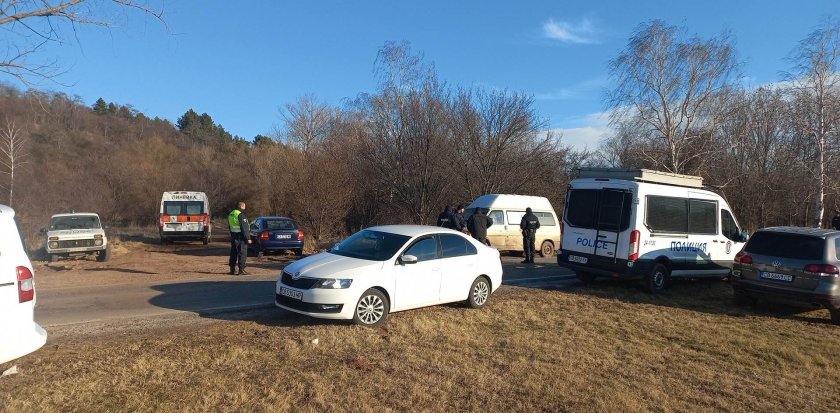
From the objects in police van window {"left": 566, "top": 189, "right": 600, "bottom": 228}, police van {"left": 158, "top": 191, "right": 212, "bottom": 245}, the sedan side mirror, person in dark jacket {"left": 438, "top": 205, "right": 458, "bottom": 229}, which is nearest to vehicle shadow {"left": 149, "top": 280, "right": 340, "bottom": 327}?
the sedan side mirror

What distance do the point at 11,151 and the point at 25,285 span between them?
34.1 metres

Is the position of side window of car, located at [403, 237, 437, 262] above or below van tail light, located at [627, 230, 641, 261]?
below

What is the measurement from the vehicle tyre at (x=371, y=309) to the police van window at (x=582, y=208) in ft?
19.5

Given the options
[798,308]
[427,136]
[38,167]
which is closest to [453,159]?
[427,136]

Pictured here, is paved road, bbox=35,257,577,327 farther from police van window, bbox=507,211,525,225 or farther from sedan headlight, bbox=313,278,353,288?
police van window, bbox=507,211,525,225

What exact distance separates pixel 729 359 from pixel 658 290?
16.3 ft

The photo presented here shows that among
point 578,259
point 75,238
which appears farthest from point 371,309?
point 75,238

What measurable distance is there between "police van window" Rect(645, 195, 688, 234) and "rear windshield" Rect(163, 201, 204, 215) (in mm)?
20646

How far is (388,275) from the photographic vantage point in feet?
25.3

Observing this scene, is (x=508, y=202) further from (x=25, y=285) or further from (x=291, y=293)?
(x=25, y=285)

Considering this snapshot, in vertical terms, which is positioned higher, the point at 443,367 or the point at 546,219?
the point at 546,219

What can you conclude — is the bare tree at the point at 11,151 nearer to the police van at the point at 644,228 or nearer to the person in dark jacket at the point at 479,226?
the person in dark jacket at the point at 479,226

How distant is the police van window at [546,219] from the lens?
19266 millimetres

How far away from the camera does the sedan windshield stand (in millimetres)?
8039
